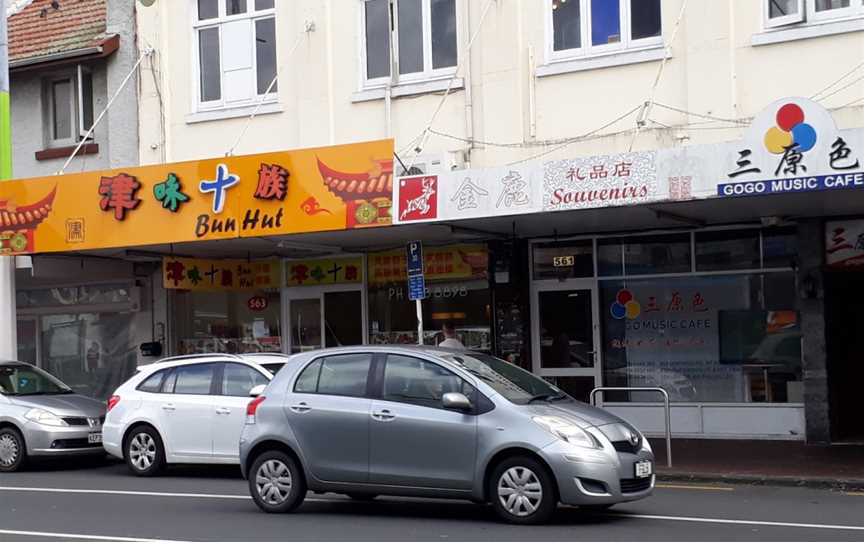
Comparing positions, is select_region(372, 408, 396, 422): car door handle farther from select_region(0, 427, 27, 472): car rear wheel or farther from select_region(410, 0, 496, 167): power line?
select_region(410, 0, 496, 167): power line

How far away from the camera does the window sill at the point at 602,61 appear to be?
1716 centimetres

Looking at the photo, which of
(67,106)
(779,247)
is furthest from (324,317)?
(779,247)

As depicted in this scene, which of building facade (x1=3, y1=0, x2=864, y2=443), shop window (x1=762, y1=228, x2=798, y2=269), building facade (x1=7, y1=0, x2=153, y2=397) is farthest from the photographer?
building facade (x1=7, y1=0, x2=153, y2=397)

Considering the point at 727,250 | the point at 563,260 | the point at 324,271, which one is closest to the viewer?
the point at 727,250

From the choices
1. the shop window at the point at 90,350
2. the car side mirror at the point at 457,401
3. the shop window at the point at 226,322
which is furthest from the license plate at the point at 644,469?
the shop window at the point at 90,350

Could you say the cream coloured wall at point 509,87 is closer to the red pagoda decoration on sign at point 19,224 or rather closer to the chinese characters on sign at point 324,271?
the chinese characters on sign at point 324,271

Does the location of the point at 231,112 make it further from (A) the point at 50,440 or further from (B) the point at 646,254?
(B) the point at 646,254

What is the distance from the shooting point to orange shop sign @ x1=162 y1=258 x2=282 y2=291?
20.2m

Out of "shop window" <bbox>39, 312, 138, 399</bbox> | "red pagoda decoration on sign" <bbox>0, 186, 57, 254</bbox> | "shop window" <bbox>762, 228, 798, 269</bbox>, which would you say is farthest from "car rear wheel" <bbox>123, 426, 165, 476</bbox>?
"shop window" <bbox>762, 228, 798, 269</bbox>

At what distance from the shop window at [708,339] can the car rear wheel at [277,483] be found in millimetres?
7917

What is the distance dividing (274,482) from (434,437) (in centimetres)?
190

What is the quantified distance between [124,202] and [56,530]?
7.76 metres

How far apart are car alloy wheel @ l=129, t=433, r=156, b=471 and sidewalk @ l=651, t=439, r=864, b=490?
21.3ft

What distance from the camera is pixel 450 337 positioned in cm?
1833
